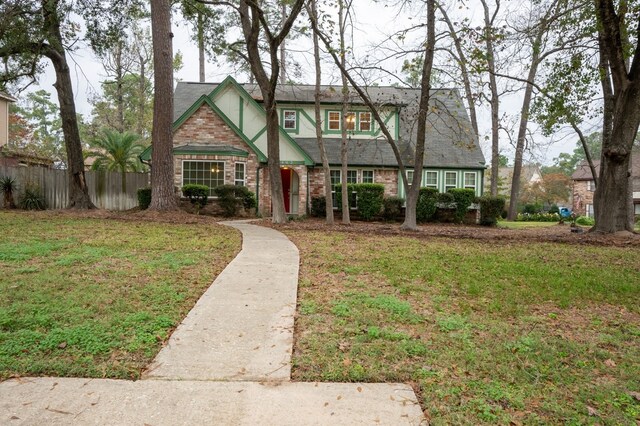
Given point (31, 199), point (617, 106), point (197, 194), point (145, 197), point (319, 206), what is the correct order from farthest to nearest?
point (319, 206), point (31, 199), point (197, 194), point (145, 197), point (617, 106)

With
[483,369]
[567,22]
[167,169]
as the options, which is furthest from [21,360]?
[567,22]

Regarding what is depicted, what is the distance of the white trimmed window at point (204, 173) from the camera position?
16734mm

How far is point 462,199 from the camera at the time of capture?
1809 centimetres

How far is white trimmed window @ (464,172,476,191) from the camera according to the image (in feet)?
64.1

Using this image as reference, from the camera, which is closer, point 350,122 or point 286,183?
point 350,122

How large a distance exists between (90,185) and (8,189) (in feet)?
9.45

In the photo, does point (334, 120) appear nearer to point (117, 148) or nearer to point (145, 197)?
point (145, 197)

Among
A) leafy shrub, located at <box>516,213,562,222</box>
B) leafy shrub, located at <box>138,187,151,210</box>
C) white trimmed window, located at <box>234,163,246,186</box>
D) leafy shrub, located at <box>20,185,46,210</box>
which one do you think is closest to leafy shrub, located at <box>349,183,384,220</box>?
white trimmed window, located at <box>234,163,246,186</box>

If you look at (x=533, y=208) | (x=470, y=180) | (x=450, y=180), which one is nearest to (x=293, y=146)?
(x=450, y=180)

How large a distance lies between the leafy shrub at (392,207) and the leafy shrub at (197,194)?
7.74 metres

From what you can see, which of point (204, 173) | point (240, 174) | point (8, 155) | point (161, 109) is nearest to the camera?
point (161, 109)

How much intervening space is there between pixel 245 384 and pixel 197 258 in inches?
164

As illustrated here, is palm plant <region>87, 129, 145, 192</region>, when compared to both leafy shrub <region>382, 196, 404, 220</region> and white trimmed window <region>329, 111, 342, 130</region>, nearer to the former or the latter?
white trimmed window <region>329, 111, 342, 130</region>

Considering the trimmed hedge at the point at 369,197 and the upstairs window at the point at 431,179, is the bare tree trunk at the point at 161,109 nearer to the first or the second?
the trimmed hedge at the point at 369,197
